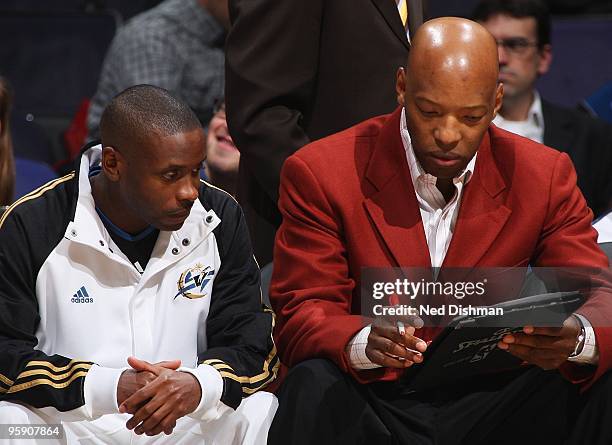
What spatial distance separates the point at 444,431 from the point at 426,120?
74 cm

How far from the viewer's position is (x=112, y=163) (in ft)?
10.4

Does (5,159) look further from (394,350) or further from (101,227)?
(394,350)

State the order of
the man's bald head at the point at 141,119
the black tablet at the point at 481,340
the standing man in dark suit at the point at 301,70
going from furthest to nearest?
the standing man in dark suit at the point at 301,70 → the man's bald head at the point at 141,119 → the black tablet at the point at 481,340

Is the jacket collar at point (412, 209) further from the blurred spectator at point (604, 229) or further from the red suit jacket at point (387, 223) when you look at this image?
the blurred spectator at point (604, 229)

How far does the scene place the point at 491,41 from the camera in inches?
122

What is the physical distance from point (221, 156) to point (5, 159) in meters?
0.76

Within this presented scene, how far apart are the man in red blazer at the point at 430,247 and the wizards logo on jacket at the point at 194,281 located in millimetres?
182

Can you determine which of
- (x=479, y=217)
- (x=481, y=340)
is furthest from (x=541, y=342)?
(x=479, y=217)

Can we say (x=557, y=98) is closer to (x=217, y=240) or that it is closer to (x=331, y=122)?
(x=331, y=122)

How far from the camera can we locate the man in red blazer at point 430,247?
2930 mm

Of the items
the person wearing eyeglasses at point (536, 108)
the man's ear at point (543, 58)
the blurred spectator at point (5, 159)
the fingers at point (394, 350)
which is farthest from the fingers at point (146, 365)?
the man's ear at point (543, 58)

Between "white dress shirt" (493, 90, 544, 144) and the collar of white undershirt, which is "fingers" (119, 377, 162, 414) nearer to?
the collar of white undershirt

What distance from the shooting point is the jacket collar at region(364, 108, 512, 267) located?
3.14m

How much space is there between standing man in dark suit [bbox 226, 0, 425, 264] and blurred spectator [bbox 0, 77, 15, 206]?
2.61 ft
